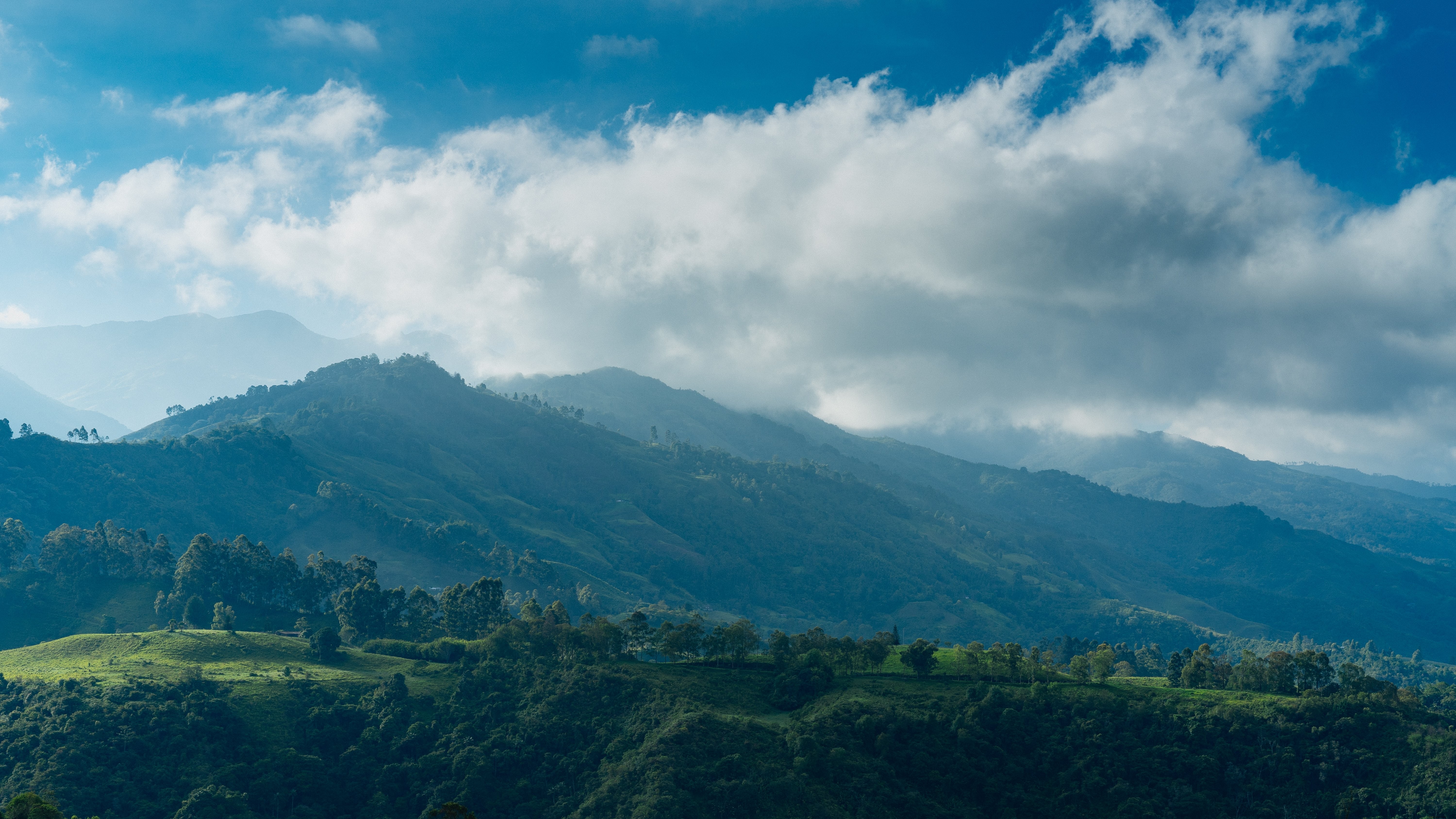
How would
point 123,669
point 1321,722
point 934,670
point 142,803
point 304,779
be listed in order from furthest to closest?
point 934,670, point 123,669, point 1321,722, point 304,779, point 142,803

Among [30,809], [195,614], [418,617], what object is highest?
[418,617]

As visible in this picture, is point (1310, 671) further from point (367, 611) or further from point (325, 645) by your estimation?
point (367, 611)

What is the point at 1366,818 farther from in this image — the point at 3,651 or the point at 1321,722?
the point at 3,651

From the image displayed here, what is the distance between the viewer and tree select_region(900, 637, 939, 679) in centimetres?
15600

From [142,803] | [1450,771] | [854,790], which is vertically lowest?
[142,803]

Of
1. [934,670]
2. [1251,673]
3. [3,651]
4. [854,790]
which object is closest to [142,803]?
[3,651]

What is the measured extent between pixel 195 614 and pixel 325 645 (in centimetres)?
4765

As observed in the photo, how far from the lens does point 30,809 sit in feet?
253

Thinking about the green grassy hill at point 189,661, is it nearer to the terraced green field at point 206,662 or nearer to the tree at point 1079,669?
the terraced green field at point 206,662

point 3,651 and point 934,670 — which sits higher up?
point 934,670

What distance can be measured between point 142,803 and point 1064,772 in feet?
399

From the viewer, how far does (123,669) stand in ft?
469

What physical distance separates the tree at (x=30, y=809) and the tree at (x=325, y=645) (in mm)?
82974

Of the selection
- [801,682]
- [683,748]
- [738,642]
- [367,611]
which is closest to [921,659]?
[801,682]
